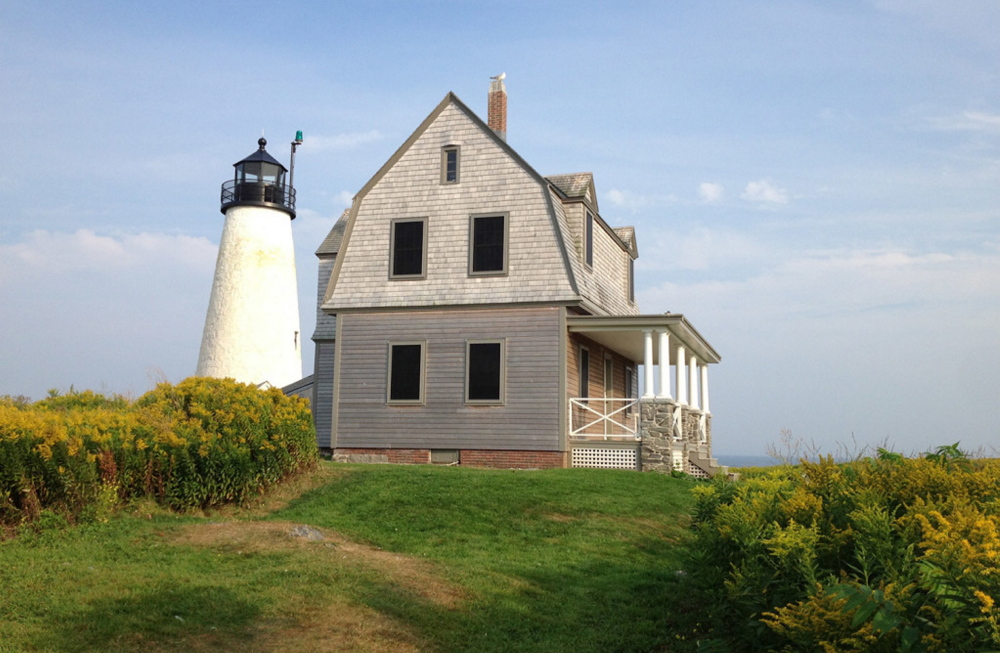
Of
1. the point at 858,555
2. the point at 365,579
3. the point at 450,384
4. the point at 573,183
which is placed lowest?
the point at 365,579

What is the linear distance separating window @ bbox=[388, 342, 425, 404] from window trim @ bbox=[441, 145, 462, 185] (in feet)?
13.1

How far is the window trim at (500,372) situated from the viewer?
2006 centimetres

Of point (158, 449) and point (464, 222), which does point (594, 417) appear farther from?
point (158, 449)

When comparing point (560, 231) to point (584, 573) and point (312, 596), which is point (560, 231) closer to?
point (584, 573)

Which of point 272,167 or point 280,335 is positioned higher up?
point 272,167

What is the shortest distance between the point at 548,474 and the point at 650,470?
3257mm

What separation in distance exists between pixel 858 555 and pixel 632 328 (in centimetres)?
1443

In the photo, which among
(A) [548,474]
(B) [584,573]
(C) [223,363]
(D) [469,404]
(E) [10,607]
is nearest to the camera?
(E) [10,607]

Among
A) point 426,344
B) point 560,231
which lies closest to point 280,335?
point 426,344

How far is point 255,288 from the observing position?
2709 centimetres

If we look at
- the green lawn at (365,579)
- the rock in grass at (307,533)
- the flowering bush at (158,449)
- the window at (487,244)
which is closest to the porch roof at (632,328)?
the window at (487,244)

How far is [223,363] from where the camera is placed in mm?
26453

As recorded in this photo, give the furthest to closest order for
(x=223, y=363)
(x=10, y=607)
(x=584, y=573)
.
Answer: (x=223, y=363) < (x=584, y=573) < (x=10, y=607)

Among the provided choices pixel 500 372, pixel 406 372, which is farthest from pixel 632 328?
pixel 406 372
